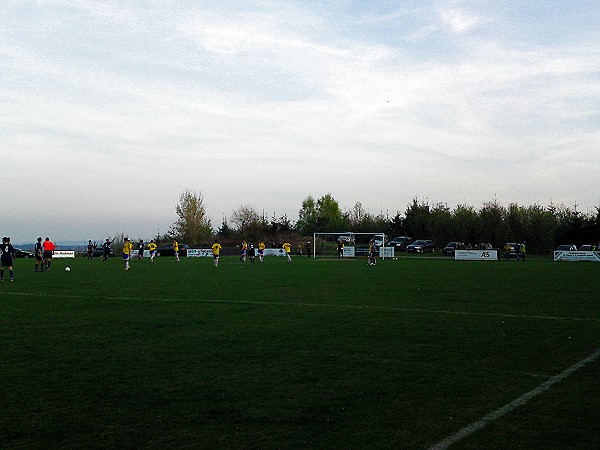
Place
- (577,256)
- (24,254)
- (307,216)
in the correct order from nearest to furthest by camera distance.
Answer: (577,256)
(24,254)
(307,216)

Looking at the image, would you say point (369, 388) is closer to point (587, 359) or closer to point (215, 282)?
point (587, 359)

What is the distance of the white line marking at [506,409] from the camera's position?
562 centimetres

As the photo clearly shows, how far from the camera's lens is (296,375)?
26.9 feet

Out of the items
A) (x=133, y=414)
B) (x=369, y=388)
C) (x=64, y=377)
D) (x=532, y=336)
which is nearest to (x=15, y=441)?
(x=133, y=414)

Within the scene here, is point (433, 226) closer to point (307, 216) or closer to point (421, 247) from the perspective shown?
point (421, 247)

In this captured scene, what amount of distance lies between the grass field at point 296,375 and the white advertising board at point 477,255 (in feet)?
137

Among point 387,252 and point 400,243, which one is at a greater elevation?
point 400,243

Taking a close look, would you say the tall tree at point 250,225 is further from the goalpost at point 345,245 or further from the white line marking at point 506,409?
the white line marking at point 506,409

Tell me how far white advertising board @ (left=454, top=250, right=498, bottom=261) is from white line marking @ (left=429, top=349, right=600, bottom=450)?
49.6m

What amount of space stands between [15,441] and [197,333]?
615 centimetres

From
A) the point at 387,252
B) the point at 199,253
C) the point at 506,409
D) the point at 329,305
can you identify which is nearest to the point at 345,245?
the point at 387,252

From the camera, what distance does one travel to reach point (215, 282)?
25453 millimetres

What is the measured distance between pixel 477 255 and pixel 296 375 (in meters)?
52.3

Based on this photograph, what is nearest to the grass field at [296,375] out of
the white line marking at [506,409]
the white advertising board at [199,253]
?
the white line marking at [506,409]
